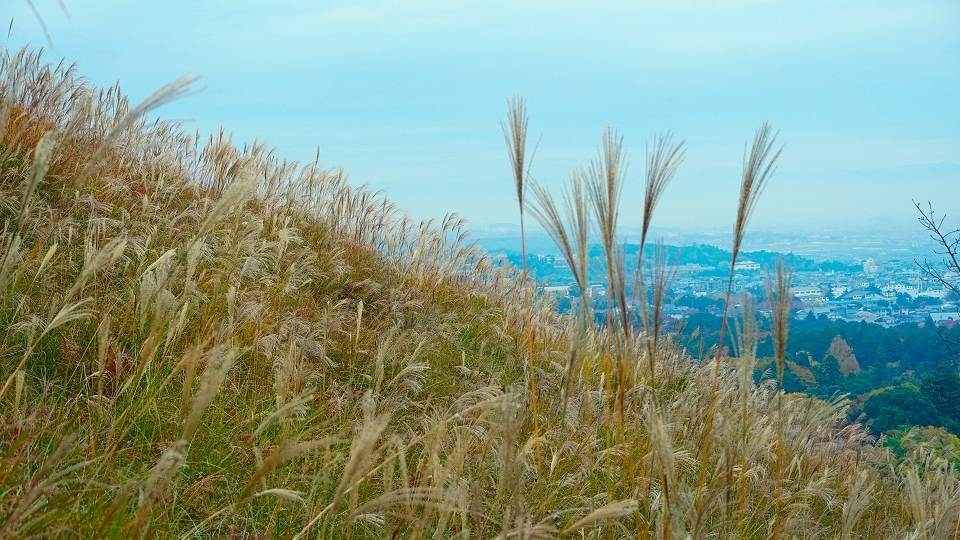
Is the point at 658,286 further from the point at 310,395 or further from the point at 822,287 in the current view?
the point at 822,287

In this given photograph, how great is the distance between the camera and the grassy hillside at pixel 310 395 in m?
1.91

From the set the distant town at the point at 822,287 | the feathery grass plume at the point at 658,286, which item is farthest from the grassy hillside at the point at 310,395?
the distant town at the point at 822,287

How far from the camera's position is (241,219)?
5.77 meters

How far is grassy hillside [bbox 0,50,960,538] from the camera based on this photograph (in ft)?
6.28

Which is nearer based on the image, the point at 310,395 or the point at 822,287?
the point at 310,395

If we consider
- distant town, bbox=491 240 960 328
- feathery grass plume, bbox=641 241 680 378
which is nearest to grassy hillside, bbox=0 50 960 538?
feathery grass plume, bbox=641 241 680 378

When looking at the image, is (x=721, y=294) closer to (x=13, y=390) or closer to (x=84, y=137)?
(x=13, y=390)

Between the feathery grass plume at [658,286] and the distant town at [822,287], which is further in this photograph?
the distant town at [822,287]

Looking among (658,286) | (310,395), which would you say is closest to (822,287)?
(658,286)

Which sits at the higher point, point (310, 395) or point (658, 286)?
point (658, 286)

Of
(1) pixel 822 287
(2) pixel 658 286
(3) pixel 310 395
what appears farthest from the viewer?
(1) pixel 822 287

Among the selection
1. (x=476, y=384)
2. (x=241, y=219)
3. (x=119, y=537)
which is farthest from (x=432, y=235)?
(x=119, y=537)

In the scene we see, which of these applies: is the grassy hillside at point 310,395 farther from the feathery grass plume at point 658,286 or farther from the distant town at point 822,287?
the distant town at point 822,287

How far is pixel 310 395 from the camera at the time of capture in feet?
9.03
